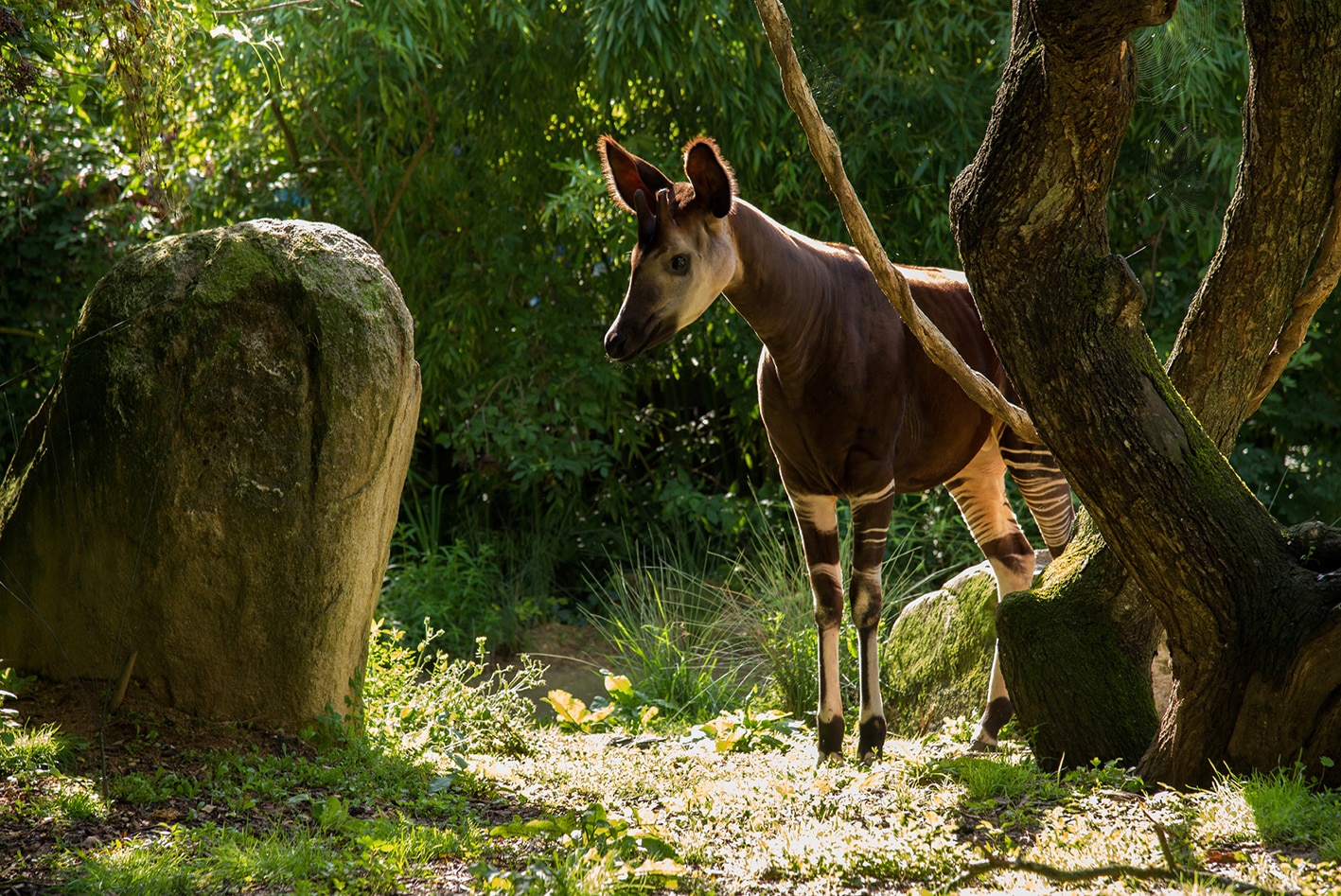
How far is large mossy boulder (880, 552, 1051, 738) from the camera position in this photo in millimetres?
4902

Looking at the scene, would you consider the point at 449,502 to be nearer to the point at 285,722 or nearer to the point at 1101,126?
the point at 285,722

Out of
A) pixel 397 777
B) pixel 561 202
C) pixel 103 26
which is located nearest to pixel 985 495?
pixel 397 777

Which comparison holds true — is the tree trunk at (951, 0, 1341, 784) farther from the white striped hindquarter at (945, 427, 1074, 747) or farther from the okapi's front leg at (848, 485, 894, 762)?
the white striped hindquarter at (945, 427, 1074, 747)

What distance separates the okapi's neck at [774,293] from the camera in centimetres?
396

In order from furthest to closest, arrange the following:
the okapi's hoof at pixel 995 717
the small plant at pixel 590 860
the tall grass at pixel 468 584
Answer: the tall grass at pixel 468 584 < the okapi's hoof at pixel 995 717 < the small plant at pixel 590 860

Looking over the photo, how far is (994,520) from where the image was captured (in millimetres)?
4645

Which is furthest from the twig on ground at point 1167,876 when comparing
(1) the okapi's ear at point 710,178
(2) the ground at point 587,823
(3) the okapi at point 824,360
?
(1) the okapi's ear at point 710,178

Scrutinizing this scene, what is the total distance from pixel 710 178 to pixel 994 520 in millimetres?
1865

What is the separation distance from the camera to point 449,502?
881 cm

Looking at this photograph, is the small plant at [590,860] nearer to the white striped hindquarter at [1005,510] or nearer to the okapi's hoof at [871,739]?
the okapi's hoof at [871,739]

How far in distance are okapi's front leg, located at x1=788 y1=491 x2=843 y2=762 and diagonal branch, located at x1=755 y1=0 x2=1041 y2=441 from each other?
0.83 meters

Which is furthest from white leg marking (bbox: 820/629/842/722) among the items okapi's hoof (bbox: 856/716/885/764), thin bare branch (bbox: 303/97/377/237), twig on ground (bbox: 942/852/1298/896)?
thin bare branch (bbox: 303/97/377/237)

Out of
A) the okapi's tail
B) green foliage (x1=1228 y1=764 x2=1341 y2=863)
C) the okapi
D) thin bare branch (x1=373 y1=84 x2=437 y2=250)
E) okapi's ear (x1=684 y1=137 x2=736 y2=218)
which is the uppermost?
thin bare branch (x1=373 y1=84 x2=437 y2=250)

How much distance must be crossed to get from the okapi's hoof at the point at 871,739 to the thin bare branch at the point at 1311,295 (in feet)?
5.34
